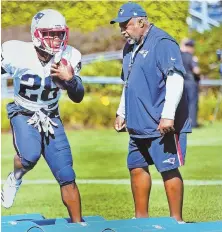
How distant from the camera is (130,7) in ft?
22.5

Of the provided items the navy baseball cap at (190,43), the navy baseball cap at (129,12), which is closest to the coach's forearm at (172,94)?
the navy baseball cap at (129,12)

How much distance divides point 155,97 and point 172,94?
18cm

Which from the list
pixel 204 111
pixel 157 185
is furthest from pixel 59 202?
pixel 204 111

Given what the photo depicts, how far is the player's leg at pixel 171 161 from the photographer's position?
269 inches

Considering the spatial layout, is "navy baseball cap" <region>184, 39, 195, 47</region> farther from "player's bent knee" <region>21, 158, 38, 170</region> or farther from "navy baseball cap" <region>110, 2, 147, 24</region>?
"player's bent knee" <region>21, 158, 38, 170</region>

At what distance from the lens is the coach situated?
6.70 m

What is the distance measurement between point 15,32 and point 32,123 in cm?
104

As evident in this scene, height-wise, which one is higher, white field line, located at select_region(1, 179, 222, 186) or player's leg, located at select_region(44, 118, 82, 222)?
player's leg, located at select_region(44, 118, 82, 222)

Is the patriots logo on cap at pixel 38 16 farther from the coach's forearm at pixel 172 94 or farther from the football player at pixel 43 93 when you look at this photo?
the coach's forearm at pixel 172 94

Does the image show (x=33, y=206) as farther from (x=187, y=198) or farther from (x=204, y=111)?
(x=204, y=111)

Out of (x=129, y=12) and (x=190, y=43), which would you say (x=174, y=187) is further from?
(x=190, y=43)

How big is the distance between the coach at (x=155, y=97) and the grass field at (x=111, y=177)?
888 mm

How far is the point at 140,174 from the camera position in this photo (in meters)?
7.05

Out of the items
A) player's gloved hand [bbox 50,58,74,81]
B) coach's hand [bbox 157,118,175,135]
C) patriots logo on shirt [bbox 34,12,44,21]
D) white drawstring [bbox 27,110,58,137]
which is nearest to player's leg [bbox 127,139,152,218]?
coach's hand [bbox 157,118,175,135]
